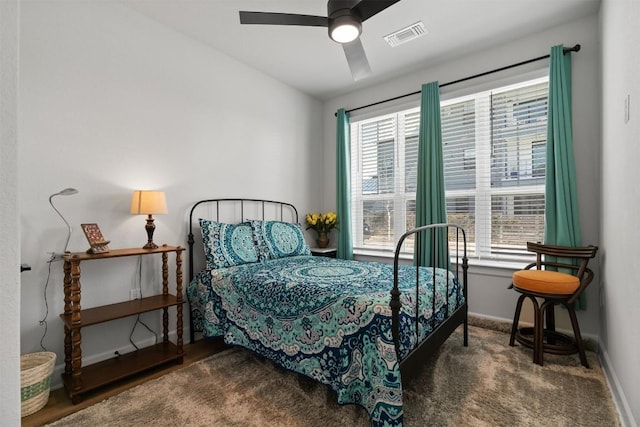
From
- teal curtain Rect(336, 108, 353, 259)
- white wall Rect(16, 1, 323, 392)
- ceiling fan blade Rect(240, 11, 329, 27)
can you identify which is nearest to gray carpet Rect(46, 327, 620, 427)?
white wall Rect(16, 1, 323, 392)

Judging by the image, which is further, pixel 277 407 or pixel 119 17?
pixel 119 17

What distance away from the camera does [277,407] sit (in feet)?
5.78

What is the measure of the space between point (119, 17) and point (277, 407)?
3062 mm

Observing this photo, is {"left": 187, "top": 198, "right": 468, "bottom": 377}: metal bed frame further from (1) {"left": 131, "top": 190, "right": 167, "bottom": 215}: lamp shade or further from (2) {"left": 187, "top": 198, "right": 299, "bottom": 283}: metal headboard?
(1) {"left": 131, "top": 190, "right": 167, "bottom": 215}: lamp shade

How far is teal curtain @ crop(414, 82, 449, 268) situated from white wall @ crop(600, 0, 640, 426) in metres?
1.27

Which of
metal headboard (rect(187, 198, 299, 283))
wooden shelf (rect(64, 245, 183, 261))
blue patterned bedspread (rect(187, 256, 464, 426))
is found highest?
metal headboard (rect(187, 198, 299, 283))

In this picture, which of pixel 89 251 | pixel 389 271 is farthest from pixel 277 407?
pixel 89 251

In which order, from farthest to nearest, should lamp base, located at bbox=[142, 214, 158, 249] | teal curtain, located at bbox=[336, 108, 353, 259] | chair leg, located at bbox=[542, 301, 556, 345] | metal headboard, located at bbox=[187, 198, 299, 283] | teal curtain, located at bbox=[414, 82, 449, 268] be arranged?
teal curtain, located at bbox=[336, 108, 353, 259]
teal curtain, located at bbox=[414, 82, 449, 268]
metal headboard, located at bbox=[187, 198, 299, 283]
chair leg, located at bbox=[542, 301, 556, 345]
lamp base, located at bbox=[142, 214, 158, 249]

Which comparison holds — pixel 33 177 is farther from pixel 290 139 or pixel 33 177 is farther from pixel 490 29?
pixel 490 29

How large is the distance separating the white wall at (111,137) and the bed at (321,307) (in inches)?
16.3

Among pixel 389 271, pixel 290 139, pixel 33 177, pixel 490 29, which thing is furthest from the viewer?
pixel 290 139

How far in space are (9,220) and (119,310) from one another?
5.78ft

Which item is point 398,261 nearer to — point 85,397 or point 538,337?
point 538,337

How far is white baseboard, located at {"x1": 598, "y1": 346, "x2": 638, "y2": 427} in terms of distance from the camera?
5.00ft
